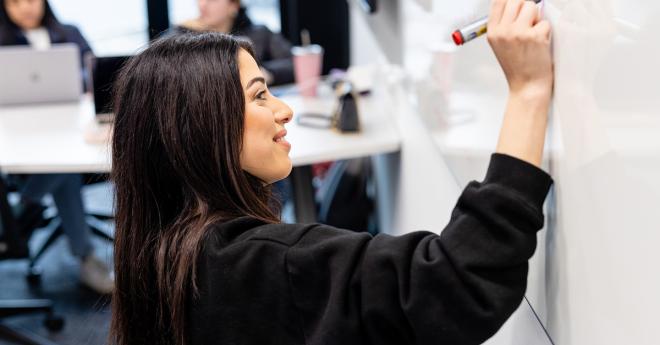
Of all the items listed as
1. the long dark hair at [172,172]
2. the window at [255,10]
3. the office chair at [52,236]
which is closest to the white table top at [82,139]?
the office chair at [52,236]

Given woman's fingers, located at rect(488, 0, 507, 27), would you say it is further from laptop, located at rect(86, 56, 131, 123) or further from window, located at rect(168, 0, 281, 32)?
window, located at rect(168, 0, 281, 32)

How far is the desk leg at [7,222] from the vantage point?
2266 millimetres

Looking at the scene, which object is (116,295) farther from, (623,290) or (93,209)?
(93,209)

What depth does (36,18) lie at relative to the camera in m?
3.20

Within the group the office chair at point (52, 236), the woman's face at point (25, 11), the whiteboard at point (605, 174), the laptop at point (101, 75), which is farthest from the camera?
the woman's face at point (25, 11)

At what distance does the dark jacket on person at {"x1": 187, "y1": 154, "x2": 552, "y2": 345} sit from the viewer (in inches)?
30.4

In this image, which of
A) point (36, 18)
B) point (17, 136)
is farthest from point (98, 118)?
point (36, 18)

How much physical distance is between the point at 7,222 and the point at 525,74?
1.84m

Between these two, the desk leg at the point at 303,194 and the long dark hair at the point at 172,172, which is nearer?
the long dark hair at the point at 172,172

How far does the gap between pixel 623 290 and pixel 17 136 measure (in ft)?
7.11

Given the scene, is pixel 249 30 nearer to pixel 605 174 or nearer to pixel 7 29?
pixel 7 29

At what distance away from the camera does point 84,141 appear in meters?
2.37

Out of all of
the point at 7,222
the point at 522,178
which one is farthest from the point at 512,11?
the point at 7,222

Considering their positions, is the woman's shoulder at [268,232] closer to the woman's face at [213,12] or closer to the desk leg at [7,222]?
the desk leg at [7,222]
